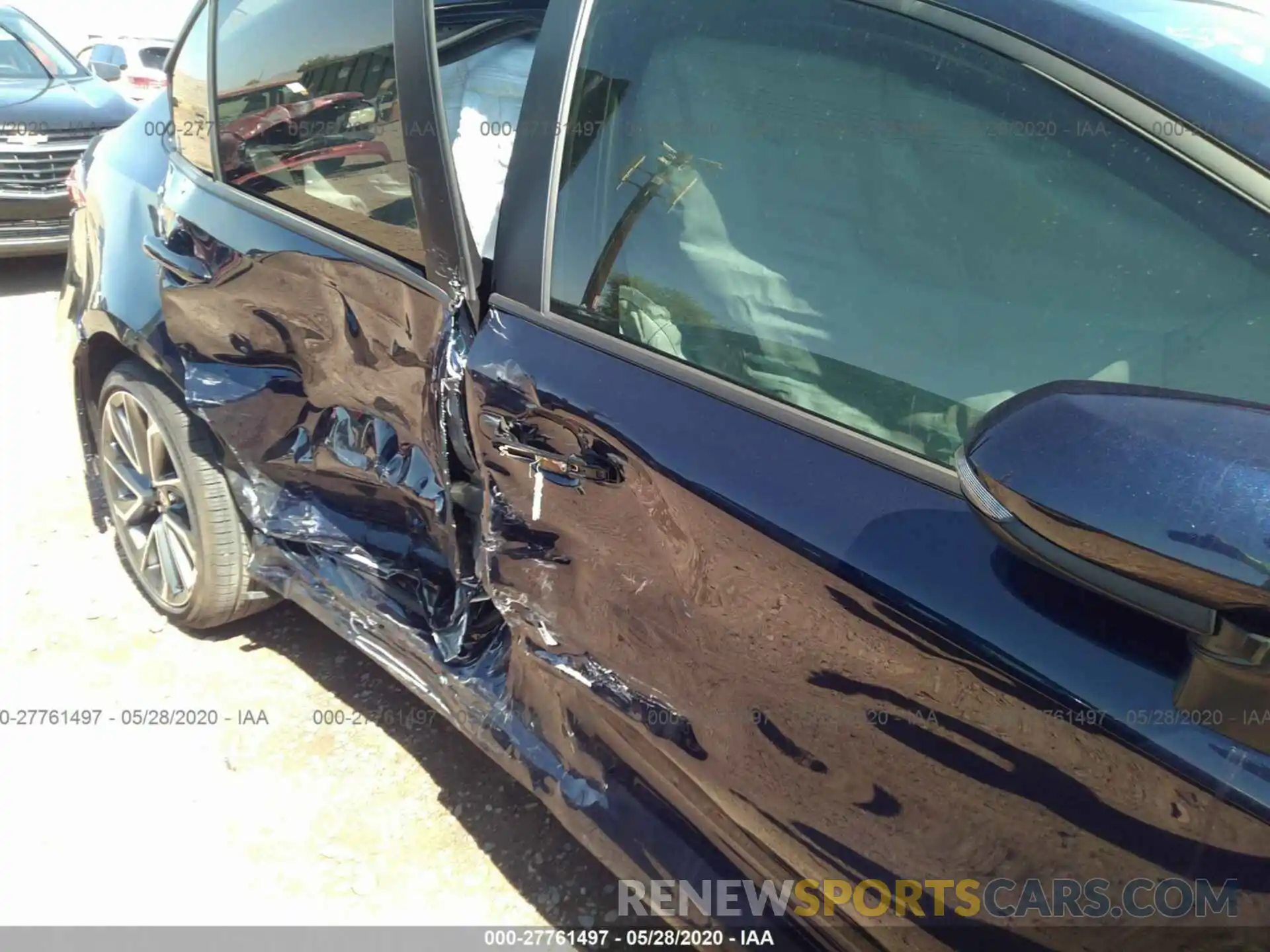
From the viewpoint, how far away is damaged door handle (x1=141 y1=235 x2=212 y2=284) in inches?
96.1

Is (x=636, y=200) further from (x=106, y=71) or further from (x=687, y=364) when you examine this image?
(x=106, y=71)

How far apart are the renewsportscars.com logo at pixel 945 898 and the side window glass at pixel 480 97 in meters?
1.38

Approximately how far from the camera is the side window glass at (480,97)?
2.20 metres

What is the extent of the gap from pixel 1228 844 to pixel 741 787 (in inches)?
25.4

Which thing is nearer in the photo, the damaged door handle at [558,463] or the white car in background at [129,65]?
the damaged door handle at [558,463]

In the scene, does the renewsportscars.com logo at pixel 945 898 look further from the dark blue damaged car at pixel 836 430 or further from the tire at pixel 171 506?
the tire at pixel 171 506

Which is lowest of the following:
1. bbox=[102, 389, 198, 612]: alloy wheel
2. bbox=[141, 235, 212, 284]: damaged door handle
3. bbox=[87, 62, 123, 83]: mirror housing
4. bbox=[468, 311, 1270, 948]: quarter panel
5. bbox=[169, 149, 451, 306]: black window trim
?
bbox=[102, 389, 198, 612]: alloy wheel

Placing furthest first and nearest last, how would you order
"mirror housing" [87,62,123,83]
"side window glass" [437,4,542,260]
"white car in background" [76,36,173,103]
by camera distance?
1. "mirror housing" [87,62,123,83]
2. "white car in background" [76,36,173,103]
3. "side window glass" [437,4,542,260]

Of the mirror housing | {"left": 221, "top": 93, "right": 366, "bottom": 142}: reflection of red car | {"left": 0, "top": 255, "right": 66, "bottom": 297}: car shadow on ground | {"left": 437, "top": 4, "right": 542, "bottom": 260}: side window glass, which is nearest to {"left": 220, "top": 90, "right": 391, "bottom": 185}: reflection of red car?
{"left": 221, "top": 93, "right": 366, "bottom": 142}: reflection of red car

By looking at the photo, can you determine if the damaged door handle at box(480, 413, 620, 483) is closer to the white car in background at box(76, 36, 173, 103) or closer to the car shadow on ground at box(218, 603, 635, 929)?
the car shadow on ground at box(218, 603, 635, 929)

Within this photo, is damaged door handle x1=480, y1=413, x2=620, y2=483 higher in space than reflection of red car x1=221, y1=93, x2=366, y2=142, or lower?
lower

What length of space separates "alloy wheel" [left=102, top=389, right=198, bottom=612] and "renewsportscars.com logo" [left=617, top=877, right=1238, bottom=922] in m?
1.85

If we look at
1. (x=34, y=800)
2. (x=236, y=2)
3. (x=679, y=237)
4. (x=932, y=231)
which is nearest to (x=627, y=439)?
(x=679, y=237)

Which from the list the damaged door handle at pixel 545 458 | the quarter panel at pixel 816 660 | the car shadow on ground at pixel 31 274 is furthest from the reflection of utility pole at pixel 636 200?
the car shadow on ground at pixel 31 274
